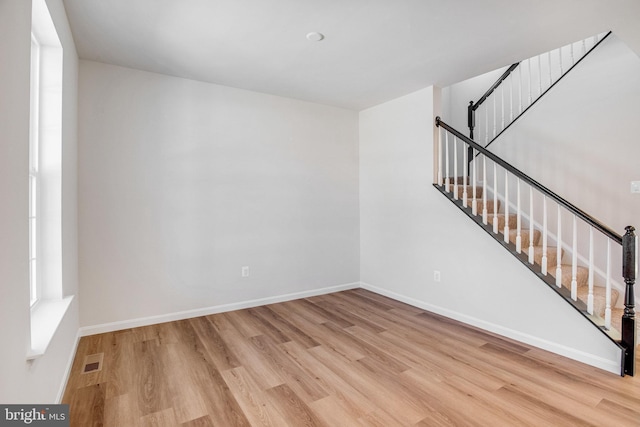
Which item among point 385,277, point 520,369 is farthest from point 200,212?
point 520,369

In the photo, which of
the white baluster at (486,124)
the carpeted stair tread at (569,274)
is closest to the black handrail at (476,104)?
the white baluster at (486,124)

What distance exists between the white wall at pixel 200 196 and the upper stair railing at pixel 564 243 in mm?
1667

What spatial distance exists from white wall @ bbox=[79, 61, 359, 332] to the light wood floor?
510 mm

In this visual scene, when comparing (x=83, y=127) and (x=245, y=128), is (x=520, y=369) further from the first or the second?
(x=83, y=127)

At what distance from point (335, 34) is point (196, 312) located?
3059 mm

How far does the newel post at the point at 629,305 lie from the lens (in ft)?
7.32

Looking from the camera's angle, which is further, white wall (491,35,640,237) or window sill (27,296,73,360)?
white wall (491,35,640,237)

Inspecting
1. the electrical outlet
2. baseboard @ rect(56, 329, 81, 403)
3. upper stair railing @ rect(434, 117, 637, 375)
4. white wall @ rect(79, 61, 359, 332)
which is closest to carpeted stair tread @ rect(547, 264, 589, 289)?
upper stair railing @ rect(434, 117, 637, 375)

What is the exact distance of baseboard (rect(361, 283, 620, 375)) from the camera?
2416 mm

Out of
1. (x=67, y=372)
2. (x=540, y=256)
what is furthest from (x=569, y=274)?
(x=67, y=372)

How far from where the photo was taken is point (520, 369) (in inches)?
95.1

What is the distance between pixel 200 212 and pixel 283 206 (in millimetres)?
1024

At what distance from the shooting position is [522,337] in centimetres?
290

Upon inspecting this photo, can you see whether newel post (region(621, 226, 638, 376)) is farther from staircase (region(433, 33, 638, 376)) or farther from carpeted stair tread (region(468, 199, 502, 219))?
carpeted stair tread (region(468, 199, 502, 219))
